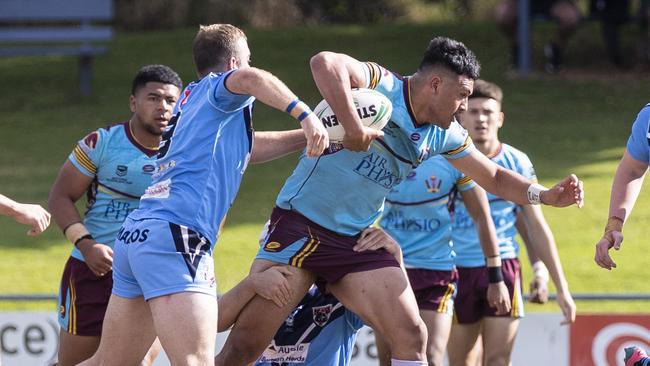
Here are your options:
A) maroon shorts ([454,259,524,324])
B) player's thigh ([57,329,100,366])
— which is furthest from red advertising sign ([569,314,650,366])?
player's thigh ([57,329,100,366])

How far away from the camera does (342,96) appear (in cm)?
559

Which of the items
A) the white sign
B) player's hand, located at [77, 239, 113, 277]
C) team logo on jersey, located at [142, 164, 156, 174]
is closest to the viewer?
player's hand, located at [77, 239, 113, 277]

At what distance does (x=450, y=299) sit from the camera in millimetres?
7789

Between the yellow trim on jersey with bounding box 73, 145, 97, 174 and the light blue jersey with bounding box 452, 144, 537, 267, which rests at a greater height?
the yellow trim on jersey with bounding box 73, 145, 97, 174

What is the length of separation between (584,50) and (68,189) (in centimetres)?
1603

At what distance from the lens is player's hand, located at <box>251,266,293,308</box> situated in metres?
6.09

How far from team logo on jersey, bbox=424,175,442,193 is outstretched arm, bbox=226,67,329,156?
2.64 m

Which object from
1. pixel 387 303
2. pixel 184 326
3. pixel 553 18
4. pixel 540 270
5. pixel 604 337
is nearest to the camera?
pixel 184 326

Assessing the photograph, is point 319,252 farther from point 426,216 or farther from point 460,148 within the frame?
point 426,216

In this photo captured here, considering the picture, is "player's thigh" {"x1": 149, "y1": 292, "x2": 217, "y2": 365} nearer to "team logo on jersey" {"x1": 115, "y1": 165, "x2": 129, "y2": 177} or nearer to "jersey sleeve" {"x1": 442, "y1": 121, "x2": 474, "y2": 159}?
"jersey sleeve" {"x1": 442, "y1": 121, "x2": 474, "y2": 159}

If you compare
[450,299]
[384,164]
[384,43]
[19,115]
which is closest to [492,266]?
[450,299]

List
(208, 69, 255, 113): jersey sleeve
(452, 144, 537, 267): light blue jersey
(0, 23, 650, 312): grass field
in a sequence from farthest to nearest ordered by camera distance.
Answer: (0, 23, 650, 312): grass field → (452, 144, 537, 267): light blue jersey → (208, 69, 255, 113): jersey sleeve

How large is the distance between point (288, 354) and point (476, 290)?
2.25m

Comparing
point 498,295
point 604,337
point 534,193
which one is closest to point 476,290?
point 498,295
